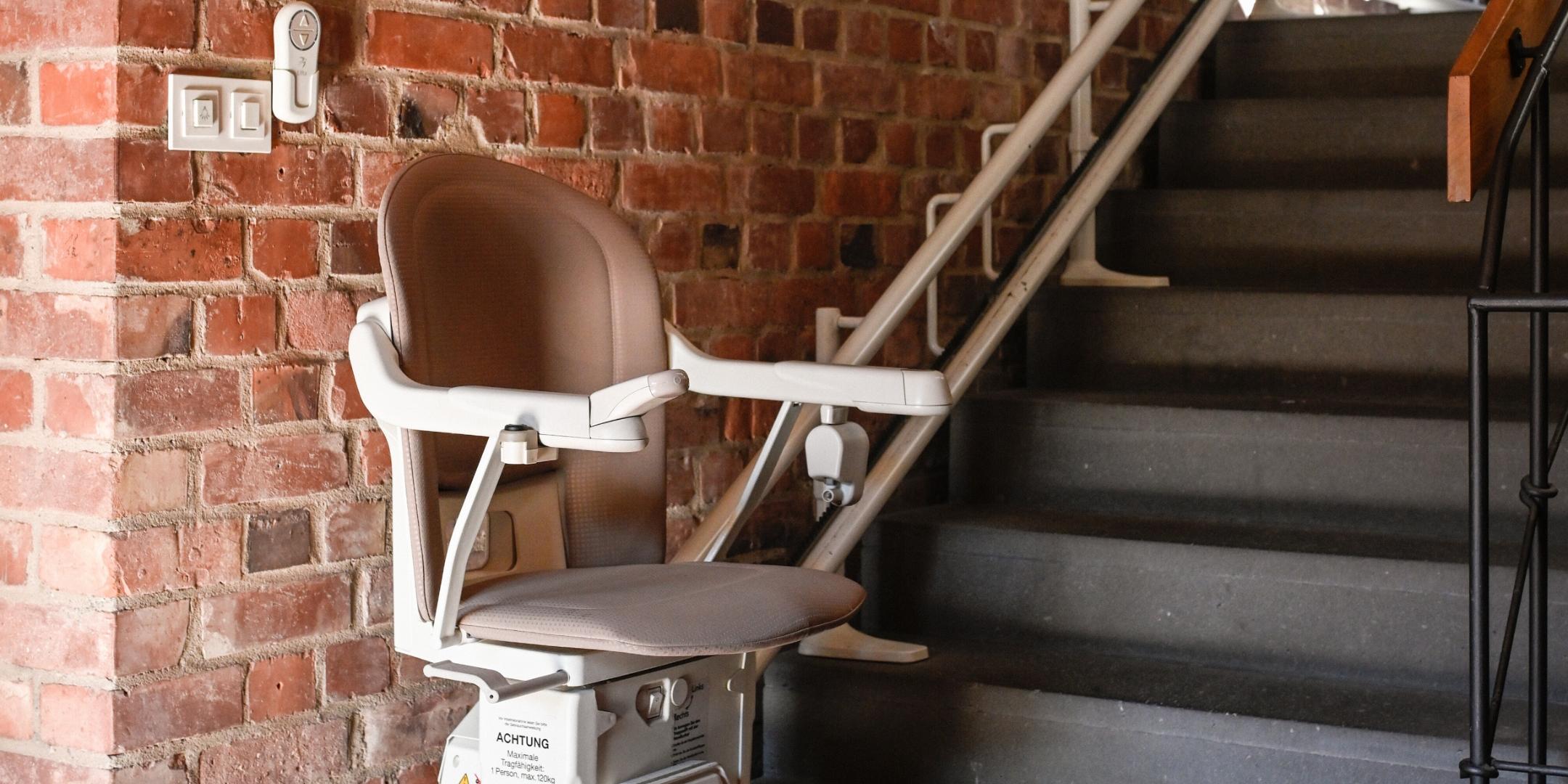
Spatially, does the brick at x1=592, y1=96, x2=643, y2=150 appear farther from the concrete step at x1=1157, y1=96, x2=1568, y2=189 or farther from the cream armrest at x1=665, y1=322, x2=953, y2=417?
the concrete step at x1=1157, y1=96, x2=1568, y2=189

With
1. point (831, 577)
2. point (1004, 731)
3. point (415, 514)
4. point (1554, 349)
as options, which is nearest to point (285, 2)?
point (415, 514)

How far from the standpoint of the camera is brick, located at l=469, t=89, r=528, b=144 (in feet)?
7.22

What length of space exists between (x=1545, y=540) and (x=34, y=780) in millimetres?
1777

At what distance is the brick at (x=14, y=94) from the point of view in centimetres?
189

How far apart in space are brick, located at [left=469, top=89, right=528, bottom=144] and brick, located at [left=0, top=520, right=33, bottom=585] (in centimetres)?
76

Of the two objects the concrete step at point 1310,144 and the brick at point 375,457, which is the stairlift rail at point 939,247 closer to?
the brick at point 375,457

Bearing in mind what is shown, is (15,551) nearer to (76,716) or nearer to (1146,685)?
(76,716)

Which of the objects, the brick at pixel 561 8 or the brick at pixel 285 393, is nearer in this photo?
the brick at pixel 285 393

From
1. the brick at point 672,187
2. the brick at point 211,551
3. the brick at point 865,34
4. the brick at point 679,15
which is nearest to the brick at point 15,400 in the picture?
the brick at point 211,551

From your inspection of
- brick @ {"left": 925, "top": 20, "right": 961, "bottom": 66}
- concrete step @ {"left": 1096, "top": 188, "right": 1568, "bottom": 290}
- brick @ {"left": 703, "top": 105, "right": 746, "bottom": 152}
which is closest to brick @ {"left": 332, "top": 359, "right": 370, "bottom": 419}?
brick @ {"left": 703, "top": 105, "right": 746, "bottom": 152}

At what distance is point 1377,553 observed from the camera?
8.02ft

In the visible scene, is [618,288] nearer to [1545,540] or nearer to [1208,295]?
[1545,540]

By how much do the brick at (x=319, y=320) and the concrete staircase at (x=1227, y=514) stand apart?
0.94 metres

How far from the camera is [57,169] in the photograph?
185cm
